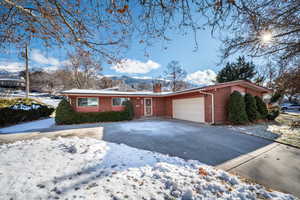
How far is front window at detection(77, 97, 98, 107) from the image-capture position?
10062mm

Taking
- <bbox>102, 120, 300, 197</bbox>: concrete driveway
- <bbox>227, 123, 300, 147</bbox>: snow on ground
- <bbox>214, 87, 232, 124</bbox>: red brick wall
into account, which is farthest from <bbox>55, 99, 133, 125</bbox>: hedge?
<bbox>227, 123, 300, 147</bbox>: snow on ground

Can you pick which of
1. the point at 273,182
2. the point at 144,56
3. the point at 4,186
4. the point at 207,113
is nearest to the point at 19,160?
the point at 4,186

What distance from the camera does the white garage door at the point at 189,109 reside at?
361 inches

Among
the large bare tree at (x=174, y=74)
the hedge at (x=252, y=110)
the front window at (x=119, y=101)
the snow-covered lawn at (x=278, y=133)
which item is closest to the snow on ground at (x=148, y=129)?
the snow-covered lawn at (x=278, y=133)

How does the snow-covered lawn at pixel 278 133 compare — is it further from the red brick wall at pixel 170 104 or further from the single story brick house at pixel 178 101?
the single story brick house at pixel 178 101

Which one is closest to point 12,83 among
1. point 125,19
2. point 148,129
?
point 148,129

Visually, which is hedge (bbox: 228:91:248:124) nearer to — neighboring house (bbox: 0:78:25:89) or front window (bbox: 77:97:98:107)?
front window (bbox: 77:97:98:107)

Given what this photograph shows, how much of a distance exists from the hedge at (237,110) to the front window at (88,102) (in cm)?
1070

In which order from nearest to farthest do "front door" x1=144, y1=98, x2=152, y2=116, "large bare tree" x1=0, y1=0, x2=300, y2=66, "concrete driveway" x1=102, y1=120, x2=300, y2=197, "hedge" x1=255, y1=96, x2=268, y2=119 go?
"large bare tree" x1=0, y1=0, x2=300, y2=66
"concrete driveway" x1=102, y1=120, x2=300, y2=197
"hedge" x1=255, y1=96, x2=268, y2=119
"front door" x1=144, y1=98, x2=152, y2=116

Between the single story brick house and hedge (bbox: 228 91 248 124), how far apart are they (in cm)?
60

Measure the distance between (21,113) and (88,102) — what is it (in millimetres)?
4682

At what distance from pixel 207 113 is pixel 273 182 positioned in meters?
6.42

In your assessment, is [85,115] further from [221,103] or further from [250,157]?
[221,103]

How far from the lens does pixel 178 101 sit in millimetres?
11664
